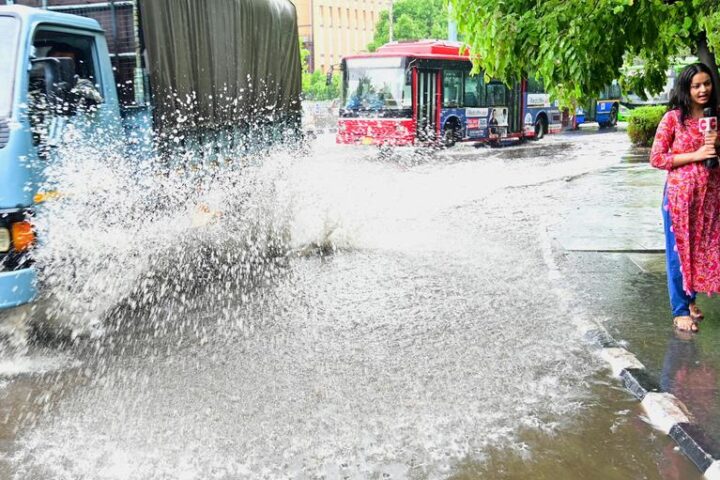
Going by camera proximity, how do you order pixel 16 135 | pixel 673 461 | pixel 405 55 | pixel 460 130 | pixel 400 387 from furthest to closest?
pixel 460 130, pixel 405 55, pixel 16 135, pixel 400 387, pixel 673 461

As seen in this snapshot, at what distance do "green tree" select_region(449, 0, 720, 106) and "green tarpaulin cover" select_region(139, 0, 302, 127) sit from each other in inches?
109

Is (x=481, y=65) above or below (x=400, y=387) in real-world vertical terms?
above

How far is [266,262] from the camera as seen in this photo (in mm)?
8539

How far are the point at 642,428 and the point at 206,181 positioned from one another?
5069mm

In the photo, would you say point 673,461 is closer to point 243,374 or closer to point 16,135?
point 243,374

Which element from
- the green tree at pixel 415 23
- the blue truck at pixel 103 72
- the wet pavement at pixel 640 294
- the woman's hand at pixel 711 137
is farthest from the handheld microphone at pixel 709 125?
the green tree at pixel 415 23

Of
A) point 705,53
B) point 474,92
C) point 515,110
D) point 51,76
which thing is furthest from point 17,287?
point 515,110

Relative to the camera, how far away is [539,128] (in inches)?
1208

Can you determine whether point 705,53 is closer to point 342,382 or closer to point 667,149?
point 667,149

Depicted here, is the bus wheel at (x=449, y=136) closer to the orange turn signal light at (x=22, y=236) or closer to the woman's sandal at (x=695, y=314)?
the woman's sandal at (x=695, y=314)

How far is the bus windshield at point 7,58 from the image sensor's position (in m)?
5.31

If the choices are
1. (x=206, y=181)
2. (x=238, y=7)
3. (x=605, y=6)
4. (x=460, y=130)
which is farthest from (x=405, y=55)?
(x=605, y=6)

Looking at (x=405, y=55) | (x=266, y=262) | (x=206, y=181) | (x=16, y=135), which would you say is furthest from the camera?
(x=405, y=55)

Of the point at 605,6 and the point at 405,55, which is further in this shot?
the point at 405,55
